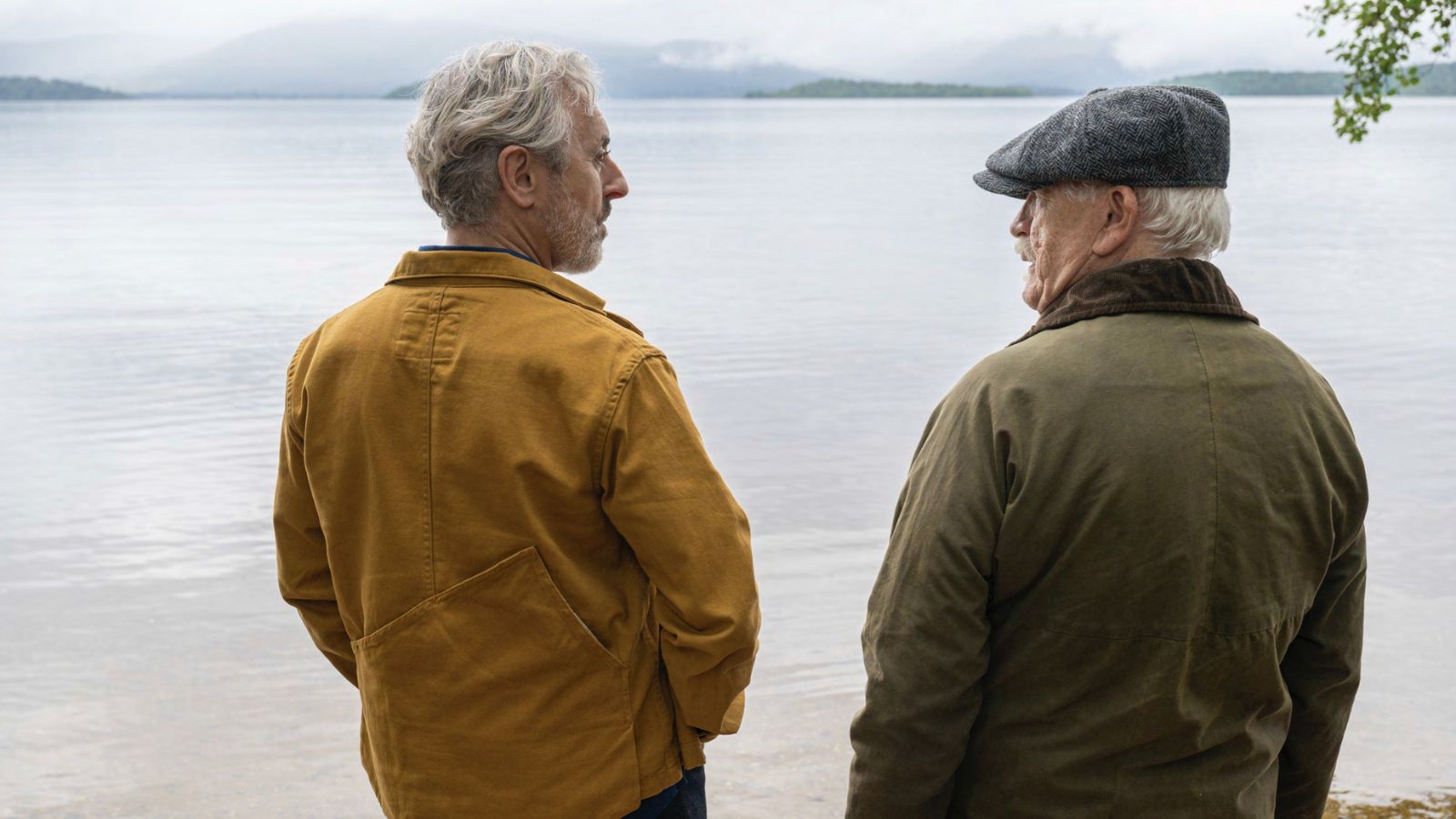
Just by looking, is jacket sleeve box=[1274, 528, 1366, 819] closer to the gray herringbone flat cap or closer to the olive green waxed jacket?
the olive green waxed jacket

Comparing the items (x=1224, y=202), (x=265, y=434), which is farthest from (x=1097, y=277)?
(x=265, y=434)

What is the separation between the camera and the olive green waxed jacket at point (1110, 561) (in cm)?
186

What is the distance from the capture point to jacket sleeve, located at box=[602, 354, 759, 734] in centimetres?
193

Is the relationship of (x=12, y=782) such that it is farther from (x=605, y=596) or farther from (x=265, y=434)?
(x=265, y=434)

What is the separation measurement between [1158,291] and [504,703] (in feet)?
3.65

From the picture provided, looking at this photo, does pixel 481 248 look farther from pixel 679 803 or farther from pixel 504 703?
pixel 679 803

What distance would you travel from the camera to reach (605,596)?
204 cm

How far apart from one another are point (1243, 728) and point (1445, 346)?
1423 cm

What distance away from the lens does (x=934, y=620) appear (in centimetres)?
191

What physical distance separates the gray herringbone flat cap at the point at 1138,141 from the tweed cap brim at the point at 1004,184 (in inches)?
2.1

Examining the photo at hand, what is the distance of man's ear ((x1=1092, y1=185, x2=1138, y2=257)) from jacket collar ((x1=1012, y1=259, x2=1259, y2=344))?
5 cm

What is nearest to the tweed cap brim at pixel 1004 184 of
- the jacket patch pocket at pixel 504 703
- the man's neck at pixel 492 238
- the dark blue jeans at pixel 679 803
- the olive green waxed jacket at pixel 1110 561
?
the olive green waxed jacket at pixel 1110 561

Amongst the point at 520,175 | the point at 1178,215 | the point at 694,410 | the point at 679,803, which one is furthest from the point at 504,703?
the point at 694,410

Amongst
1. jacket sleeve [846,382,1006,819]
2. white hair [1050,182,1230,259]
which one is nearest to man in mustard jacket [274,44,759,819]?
jacket sleeve [846,382,1006,819]
